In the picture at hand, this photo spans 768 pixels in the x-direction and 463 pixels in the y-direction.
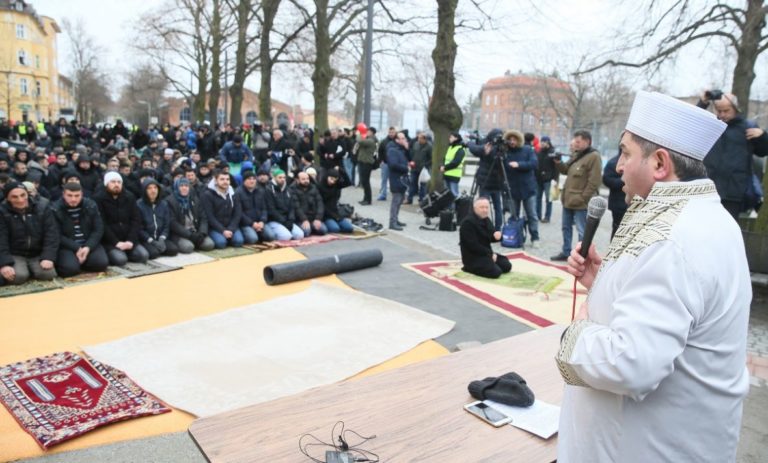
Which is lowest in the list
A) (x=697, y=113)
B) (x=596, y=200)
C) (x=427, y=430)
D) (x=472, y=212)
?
(x=427, y=430)

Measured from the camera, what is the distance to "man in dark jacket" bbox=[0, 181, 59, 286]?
6492mm

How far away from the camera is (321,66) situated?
17.0 metres

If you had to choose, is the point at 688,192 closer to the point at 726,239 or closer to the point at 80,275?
the point at 726,239

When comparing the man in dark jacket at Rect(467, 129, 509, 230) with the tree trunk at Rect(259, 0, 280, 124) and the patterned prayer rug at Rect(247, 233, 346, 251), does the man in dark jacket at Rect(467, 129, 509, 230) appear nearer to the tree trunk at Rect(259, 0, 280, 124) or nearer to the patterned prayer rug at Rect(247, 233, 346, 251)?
the patterned prayer rug at Rect(247, 233, 346, 251)

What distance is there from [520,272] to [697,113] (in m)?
6.10

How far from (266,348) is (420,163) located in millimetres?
9005

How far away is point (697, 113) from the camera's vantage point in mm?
1626

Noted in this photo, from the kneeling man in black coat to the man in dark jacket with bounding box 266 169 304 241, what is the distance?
10.3 feet

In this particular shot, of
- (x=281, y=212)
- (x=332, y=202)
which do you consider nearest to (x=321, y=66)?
(x=332, y=202)

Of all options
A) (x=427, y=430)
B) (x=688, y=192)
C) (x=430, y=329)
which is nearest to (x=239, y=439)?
(x=427, y=430)

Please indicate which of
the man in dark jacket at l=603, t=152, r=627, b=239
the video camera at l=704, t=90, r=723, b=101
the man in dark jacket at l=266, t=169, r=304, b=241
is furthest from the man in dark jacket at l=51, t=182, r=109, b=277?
the video camera at l=704, t=90, r=723, b=101

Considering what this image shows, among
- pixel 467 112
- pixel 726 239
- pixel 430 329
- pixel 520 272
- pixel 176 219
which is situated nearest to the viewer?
pixel 726 239

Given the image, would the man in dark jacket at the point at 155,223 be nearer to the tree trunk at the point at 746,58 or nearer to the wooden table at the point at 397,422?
the wooden table at the point at 397,422

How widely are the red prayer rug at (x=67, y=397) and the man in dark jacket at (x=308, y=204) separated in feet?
18.0
